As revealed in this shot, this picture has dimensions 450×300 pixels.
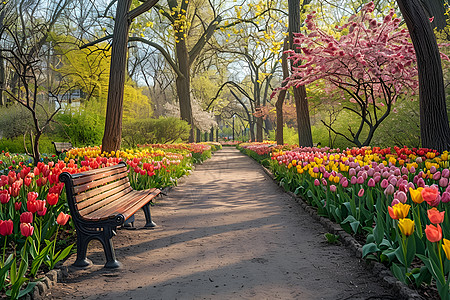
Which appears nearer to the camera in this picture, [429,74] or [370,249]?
[370,249]

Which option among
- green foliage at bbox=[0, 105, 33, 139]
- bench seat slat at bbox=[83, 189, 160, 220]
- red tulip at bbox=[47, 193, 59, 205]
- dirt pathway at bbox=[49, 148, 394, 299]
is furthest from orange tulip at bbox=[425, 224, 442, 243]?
green foliage at bbox=[0, 105, 33, 139]

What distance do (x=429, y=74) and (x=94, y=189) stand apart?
6.49 meters

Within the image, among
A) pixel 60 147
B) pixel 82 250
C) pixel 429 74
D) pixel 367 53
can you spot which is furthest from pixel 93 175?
pixel 60 147

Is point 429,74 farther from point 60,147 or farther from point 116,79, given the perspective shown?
point 60,147

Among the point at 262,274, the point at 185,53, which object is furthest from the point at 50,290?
the point at 185,53

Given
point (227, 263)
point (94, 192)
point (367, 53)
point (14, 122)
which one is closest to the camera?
point (227, 263)

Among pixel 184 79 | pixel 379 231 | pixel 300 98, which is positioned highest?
pixel 184 79

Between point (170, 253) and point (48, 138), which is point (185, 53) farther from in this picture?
point (170, 253)

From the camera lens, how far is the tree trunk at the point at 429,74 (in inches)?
264

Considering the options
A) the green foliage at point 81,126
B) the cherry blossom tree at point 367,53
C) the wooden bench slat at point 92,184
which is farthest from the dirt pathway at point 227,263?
the green foliage at point 81,126

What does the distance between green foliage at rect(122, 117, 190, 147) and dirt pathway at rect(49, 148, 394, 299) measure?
1257 centimetres

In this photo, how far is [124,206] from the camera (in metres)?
3.90

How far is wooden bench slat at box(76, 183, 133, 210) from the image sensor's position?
3.37m

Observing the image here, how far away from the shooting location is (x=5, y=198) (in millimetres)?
3186
